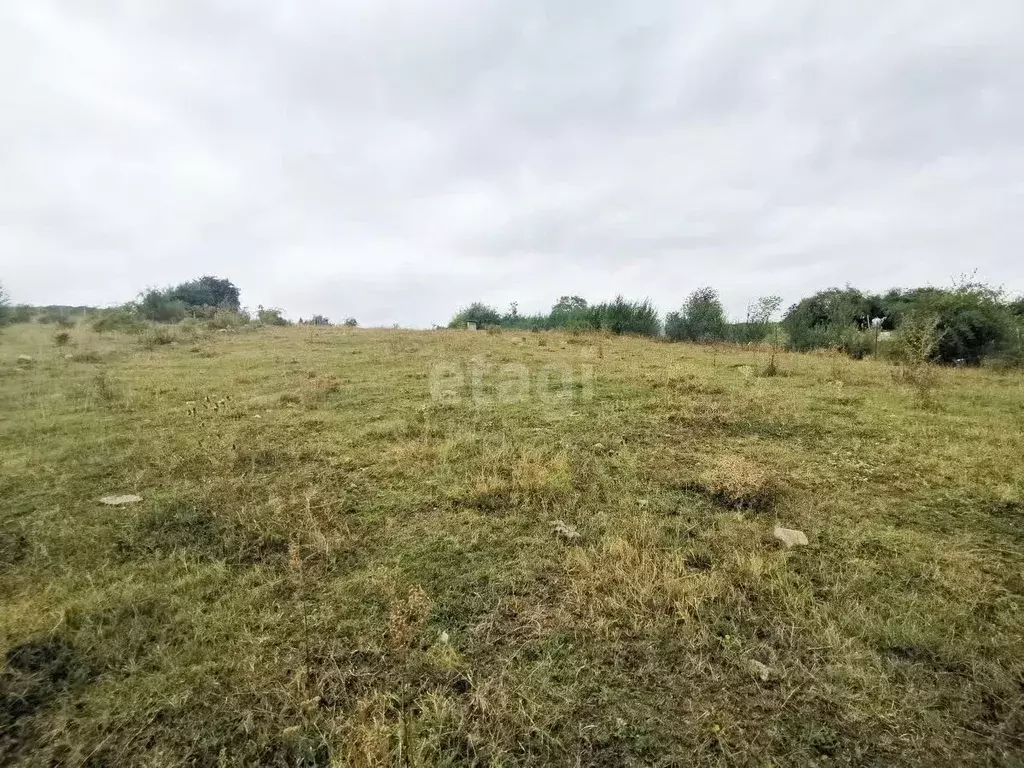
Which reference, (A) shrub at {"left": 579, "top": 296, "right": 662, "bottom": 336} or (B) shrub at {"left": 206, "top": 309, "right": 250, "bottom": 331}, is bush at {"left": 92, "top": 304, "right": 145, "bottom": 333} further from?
(A) shrub at {"left": 579, "top": 296, "right": 662, "bottom": 336}

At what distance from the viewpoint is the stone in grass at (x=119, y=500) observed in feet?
12.3

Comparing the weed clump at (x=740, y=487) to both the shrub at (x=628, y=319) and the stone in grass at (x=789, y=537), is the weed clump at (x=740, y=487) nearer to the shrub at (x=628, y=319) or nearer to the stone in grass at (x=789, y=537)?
the stone in grass at (x=789, y=537)

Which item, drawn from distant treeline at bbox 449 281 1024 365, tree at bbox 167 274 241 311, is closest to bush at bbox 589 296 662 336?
distant treeline at bbox 449 281 1024 365

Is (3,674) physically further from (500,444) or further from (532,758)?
(500,444)

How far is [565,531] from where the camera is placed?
3.39m

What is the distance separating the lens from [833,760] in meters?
1.72

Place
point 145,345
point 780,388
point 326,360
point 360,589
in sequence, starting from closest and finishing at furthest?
point 360,589 < point 780,388 < point 326,360 < point 145,345

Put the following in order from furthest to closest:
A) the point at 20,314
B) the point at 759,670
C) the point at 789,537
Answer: the point at 20,314
the point at 789,537
the point at 759,670

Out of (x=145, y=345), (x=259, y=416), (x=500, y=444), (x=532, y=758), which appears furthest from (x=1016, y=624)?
(x=145, y=345)

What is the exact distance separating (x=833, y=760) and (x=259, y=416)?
22.3ft

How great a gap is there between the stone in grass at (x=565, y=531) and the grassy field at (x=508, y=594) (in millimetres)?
23

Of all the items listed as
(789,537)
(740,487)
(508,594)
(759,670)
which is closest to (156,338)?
(508,594)

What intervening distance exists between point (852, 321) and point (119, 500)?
26.3 metres

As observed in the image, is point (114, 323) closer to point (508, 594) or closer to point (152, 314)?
point (152, 314)
